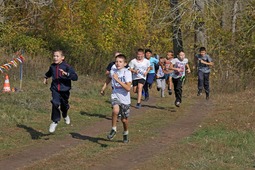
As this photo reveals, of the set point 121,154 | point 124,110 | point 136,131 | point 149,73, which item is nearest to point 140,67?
point 149,73

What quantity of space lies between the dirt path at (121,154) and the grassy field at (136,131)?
0.19 metres

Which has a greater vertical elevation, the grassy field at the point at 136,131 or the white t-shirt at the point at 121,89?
the white t-shirt at the point at 121,89

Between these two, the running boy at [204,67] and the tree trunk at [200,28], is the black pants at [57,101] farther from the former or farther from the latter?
the tree trunk at [200,28]

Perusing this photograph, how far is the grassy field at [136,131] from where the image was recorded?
9414 mm

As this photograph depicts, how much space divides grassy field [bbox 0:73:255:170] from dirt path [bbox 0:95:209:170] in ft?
0.62

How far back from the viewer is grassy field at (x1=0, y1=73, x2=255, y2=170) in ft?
30.9

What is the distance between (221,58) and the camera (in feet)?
87.5

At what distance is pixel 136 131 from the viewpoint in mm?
12539

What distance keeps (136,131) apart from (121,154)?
2.55m

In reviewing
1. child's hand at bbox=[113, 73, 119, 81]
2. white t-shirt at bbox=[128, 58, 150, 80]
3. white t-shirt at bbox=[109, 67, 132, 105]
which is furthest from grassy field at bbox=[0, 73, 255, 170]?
child's hand at bbox=[113, 73, 119, 81]

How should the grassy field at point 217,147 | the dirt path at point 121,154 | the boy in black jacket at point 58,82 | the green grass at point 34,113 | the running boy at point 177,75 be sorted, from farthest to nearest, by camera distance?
the running boy at point 177,75, the green grass at point 34,113, the boy in black jacket at point 58,82, the dirt path at point 121,154, the grassy field at point 217,147

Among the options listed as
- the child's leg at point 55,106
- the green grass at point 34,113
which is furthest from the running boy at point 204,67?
the child's leg at point 55,106

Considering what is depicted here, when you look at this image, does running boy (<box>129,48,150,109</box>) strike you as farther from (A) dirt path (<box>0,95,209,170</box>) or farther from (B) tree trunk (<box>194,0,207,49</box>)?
(B) tree trunk (<box>194,0,207,49</box>)

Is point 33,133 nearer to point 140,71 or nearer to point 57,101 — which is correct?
point 57,101
